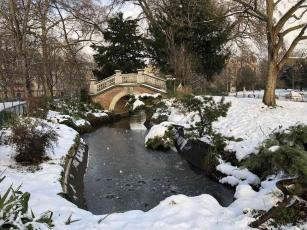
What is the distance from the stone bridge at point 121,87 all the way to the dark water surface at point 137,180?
13.6 m

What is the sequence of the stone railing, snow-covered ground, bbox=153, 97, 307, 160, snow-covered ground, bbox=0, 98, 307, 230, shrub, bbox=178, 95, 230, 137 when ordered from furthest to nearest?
1. the stone railing
2. shrub, bbox=178, 95, 230, 137
3. snow-covered ground, bbox=153, 97, 307, 160
4. snow-covered ground, bbox=0, 98, 307, 230

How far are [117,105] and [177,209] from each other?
26.9m

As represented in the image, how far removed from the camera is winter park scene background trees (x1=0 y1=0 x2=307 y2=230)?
6035mm

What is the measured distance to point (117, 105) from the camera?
3300 centimetres

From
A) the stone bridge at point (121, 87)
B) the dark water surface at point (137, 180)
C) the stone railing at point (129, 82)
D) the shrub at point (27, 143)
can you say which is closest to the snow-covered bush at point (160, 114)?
the dark water surface at point (137, 180)

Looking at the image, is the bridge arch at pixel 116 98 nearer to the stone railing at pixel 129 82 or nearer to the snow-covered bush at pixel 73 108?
the stone railing at pixel 129 82

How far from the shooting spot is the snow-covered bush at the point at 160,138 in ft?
52.0

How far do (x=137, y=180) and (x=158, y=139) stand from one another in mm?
4855

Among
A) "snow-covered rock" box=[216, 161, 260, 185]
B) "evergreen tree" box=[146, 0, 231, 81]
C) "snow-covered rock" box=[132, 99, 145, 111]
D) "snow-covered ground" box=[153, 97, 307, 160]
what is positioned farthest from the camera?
"evergreen tree" box=[146, 0, 231, 81]

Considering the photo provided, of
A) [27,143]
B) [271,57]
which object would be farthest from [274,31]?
[27,143]

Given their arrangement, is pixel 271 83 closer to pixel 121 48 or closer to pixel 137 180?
pixel 137 180

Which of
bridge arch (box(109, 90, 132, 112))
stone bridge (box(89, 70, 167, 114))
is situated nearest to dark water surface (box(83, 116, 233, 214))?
stone bridge (box(89, 70, 167, 114))

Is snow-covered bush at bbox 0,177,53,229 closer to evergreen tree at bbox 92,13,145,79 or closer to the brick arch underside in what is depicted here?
the brick arch underside

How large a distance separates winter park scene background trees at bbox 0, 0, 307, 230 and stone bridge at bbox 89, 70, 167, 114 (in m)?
0.09
